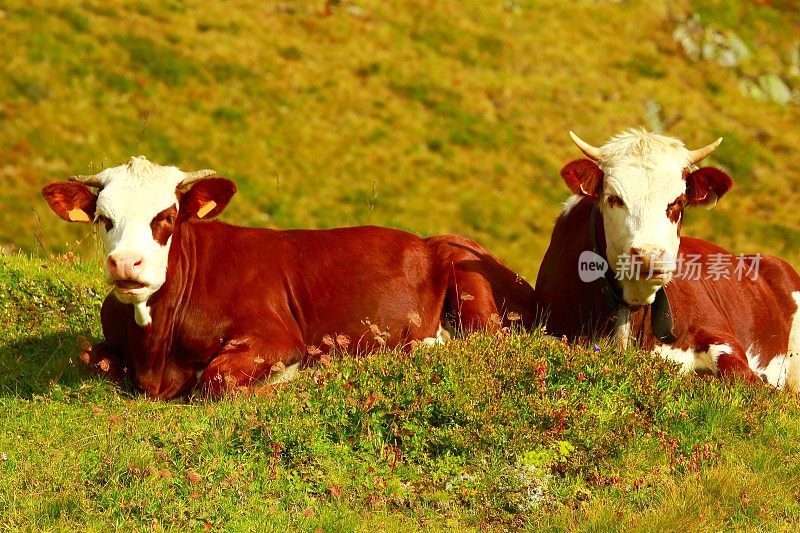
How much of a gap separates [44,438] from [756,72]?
107 ft

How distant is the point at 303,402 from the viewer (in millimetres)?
7938

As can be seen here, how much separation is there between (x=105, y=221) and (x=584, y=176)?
3.92 meters

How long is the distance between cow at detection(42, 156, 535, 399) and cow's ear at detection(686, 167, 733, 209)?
5.97 ft

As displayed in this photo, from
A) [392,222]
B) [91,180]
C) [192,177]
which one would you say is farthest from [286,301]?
[392,222]

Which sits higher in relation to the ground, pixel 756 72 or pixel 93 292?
pixel 756 72

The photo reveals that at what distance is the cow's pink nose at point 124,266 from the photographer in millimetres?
8359

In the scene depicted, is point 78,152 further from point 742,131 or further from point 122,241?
point 742,131

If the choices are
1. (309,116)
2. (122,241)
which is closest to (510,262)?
(309,116)

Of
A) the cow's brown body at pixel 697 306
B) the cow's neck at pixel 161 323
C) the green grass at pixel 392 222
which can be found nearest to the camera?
the green grass at pixel 392 222

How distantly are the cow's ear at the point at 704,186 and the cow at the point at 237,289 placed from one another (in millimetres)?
1819

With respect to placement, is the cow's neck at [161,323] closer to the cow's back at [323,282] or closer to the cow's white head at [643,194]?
the cow's back at [323,282]

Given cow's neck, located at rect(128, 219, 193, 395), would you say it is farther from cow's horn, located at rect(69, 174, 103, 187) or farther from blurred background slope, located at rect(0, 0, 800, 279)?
blurred background slope, located at rect(0, 0, 800, 279)

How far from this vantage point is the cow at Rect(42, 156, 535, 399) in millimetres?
8875

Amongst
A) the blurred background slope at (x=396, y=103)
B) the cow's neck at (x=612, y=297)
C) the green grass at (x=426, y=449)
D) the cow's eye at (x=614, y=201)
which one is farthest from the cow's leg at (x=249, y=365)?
the blurred background slope at (x=396, y=103)
